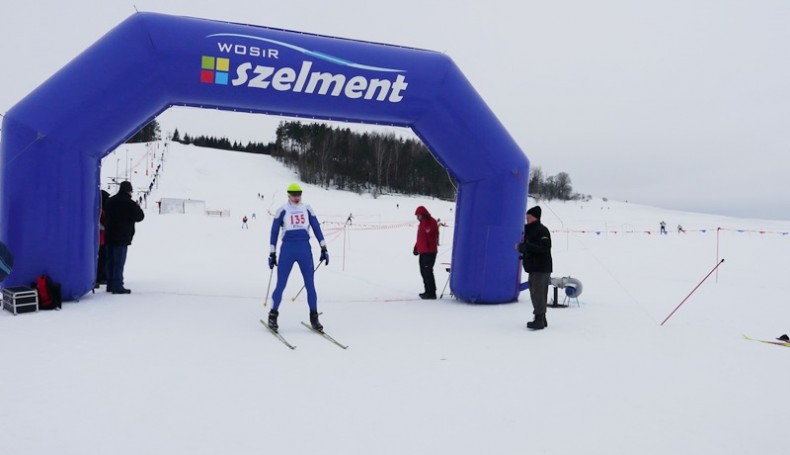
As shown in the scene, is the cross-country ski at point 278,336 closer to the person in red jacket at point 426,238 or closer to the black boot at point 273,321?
the black boot at point 273,321

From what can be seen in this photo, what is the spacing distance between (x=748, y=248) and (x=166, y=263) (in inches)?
883

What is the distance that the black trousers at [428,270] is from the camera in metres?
8.05

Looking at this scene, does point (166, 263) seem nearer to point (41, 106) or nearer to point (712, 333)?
point (41, 106)

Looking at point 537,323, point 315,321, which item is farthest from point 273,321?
point 537,323

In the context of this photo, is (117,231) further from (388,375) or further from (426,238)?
(388,375)

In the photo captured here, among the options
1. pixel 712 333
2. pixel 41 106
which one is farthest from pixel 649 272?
pixel 41 106

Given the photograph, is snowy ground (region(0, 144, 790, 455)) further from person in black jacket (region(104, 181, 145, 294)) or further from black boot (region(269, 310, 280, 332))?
person in black jacket (region(104, 181, 145, 294))

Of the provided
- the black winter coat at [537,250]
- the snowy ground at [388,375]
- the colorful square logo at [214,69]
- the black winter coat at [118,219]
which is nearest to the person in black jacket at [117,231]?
the black winter coat at [118,219]

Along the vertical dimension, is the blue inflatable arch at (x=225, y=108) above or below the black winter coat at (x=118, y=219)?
above

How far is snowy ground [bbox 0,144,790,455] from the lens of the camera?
3.09 m

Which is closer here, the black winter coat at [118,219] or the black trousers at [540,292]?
the black trousers at [540,292]

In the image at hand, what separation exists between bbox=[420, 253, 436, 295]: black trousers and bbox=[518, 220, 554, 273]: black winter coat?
2016 mm

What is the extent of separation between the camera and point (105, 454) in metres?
2.76

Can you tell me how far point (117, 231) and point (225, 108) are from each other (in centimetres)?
238
